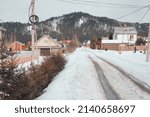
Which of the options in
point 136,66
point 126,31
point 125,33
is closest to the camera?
point 136,66

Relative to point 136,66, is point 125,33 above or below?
above

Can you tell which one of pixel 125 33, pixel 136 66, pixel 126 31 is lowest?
pixel 136 66

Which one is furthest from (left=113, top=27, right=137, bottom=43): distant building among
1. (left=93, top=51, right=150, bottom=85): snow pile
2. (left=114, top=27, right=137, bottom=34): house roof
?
(left=93, top=51, right=150, bottom=85): snow pile

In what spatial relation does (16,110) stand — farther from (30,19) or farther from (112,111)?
(30,19)

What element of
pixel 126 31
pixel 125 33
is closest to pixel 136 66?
pixel 126 31

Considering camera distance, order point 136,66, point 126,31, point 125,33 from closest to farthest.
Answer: point 136,66 → point 126,31 → point 125,33

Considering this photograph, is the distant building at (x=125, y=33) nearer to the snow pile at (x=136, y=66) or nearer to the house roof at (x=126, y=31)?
the house roof at (x=126, y=31)

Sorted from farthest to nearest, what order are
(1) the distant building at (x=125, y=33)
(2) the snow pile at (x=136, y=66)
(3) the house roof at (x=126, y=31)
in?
(1) the distant building at (x=125, y=33) < (3) the house roof at (x=126, y=31) < (2) the snow pile at (x=136, y=66)

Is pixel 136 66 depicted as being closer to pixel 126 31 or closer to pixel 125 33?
pixel 126 31

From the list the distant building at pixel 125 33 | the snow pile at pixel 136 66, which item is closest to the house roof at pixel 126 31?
the distant building at pixel 125 33

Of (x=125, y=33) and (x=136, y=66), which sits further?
(x=125, y=33)

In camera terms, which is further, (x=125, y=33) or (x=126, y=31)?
(x=125, y=33)

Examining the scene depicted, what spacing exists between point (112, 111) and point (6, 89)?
4.82 m

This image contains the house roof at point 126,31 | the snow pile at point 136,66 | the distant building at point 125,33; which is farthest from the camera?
the distant building at point 125,33
